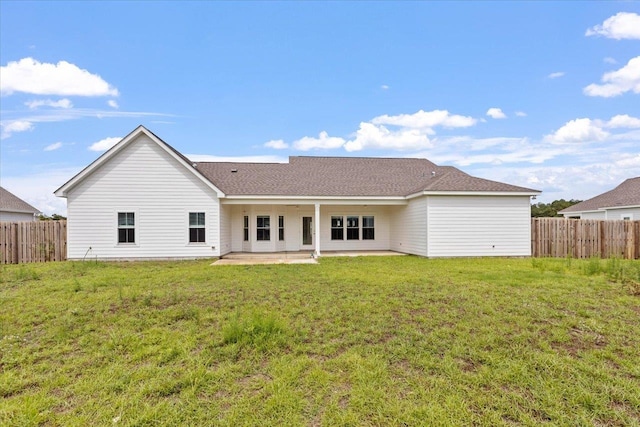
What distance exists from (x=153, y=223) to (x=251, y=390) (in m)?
13.3

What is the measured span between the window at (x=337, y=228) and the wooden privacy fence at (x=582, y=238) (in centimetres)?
936

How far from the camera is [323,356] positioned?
411 centimetres

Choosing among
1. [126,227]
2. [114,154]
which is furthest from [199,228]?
[114,154]

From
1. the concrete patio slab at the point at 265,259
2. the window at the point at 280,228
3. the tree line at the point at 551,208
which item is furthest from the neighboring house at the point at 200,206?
the tree line at the point at 551,208

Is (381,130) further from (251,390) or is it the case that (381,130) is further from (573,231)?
(251,390)

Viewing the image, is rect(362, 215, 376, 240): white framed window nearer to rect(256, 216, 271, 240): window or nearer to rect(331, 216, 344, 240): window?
rect(331, 216, 344, 240): window

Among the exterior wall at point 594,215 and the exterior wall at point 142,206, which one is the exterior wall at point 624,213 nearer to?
the exterior wall at point 594,215

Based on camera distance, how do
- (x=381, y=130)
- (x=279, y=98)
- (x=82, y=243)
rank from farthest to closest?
(x=381, y=130) → (x=279, y=98) → (x=82, y=243)

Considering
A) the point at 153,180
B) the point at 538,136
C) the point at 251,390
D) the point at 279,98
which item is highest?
the point at 279,98

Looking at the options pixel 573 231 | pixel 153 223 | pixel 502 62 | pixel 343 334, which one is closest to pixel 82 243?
pixel 153 223

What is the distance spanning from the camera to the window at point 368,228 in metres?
19.0

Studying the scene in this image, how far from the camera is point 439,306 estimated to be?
618 cm

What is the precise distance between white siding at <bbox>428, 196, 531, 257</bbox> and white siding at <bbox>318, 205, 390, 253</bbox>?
4569 millimetres

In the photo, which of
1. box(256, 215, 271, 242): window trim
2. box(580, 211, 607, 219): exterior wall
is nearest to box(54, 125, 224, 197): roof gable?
box(256, 215, 271, 242): window trim
